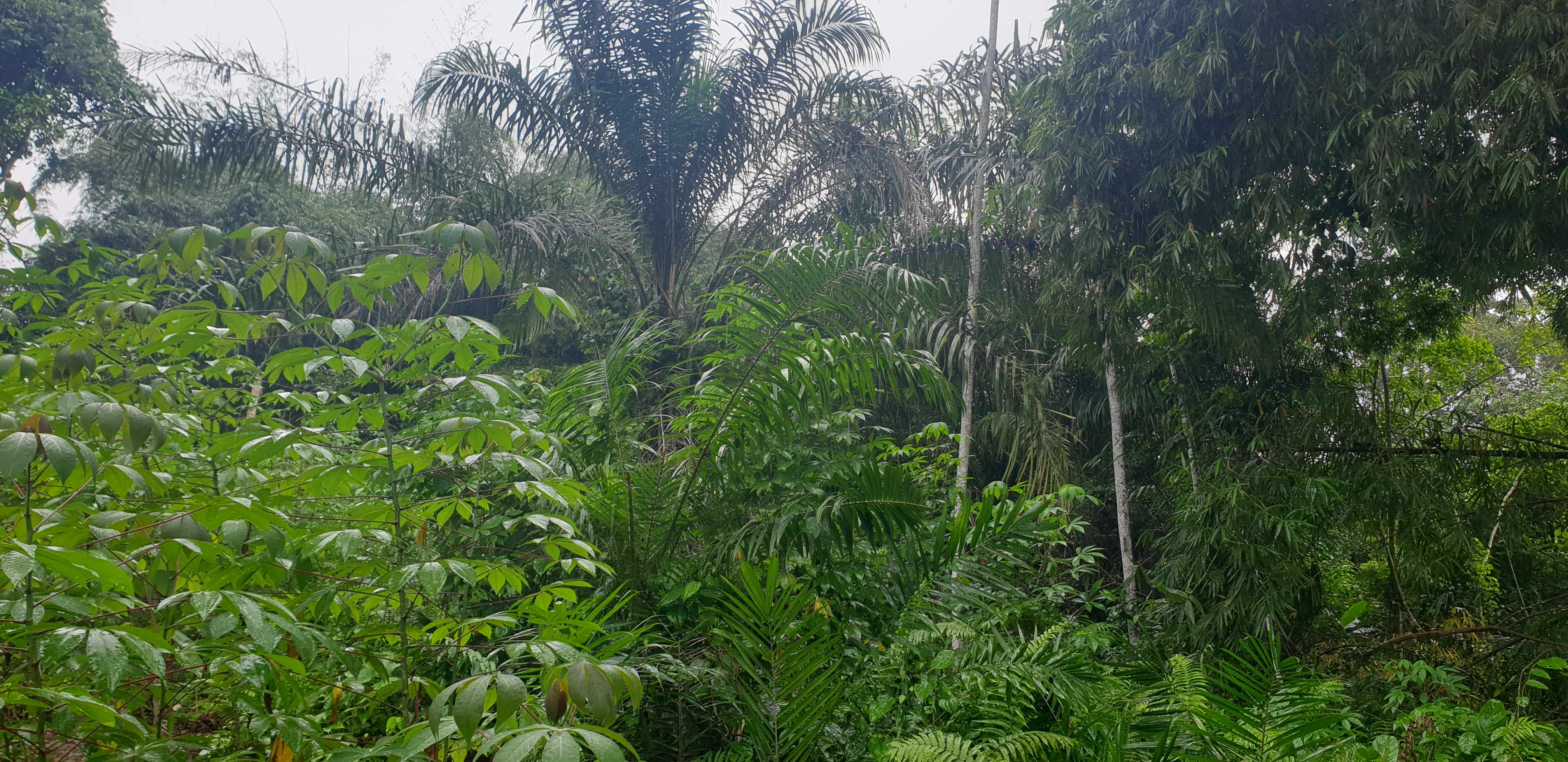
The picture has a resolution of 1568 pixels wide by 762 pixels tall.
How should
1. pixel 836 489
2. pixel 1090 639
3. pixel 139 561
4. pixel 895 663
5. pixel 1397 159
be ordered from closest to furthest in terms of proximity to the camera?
1. pixel 139 561
2. pixel 895 663
3. pixel 836 489
4. pixel 1090 639
5. pixel 1397 159

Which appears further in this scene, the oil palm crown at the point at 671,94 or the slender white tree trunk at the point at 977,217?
the oil palm crown at the point at 671,94

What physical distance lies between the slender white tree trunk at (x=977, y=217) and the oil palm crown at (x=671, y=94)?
69 centimetres

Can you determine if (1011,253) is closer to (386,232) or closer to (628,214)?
(628,214)

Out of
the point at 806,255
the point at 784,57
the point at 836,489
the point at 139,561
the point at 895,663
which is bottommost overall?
the point at 895,663

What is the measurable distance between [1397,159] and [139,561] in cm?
382

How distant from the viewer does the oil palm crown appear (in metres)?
4.87

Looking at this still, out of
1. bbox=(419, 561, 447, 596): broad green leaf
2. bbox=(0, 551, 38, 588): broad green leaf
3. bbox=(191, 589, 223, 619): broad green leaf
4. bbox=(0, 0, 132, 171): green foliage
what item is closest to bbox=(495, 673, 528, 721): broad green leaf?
bbox=(419, 561, 447, 596): broad green leaf

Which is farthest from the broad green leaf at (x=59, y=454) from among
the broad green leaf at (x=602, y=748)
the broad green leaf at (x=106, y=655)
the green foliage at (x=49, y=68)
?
the green foliage at (x=49, y=68)

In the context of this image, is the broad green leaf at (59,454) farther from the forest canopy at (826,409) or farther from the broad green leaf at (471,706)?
the broad green leaf at (471,706)

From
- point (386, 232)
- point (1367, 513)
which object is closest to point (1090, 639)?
point (1367, 513)

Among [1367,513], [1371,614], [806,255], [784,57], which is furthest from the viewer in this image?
[784,57]

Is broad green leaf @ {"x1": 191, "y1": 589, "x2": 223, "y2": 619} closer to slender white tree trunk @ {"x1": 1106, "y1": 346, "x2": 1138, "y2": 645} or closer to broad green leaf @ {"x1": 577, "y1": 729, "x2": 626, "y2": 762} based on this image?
broad green leaf @ {"x1": 577, "y1": 729, "x2": 626, "y2": 762}

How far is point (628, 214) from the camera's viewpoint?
5.20 m

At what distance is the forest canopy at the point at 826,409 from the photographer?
1146 millimetres
